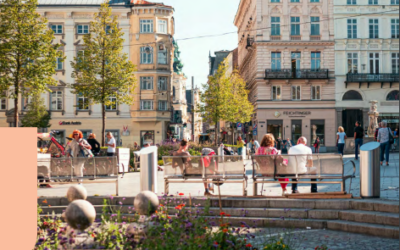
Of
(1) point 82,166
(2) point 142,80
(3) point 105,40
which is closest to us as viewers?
(1) point 82,166

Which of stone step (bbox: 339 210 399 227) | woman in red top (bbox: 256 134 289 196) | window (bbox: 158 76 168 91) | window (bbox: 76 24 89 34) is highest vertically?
window (bbox: 76 24 89 34)

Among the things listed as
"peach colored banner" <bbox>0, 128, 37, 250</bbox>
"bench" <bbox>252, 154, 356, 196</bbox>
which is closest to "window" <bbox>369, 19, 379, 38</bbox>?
"bench" <bbox>252, 154, 356, 196</bbox>

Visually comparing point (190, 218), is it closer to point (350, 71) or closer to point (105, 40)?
point (105, 40)

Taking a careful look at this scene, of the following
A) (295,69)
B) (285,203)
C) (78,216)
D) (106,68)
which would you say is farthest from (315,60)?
(78,216)

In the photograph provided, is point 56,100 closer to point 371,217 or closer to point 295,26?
point 295,26

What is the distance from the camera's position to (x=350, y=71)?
57.5 m

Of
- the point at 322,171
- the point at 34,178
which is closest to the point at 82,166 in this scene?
the point at 322,171

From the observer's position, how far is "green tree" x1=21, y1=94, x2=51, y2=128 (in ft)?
165

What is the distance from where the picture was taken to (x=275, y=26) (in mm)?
57812

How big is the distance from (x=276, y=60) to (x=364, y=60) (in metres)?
8.82

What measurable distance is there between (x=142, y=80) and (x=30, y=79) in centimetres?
2077

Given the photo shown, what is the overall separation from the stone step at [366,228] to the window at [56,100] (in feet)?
151

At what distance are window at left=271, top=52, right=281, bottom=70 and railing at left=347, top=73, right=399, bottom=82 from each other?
Answer: 7.06 metres

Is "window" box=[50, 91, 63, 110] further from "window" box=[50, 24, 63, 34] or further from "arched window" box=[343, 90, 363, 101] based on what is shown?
"arched window" box=[343, 90, 363, 101]
